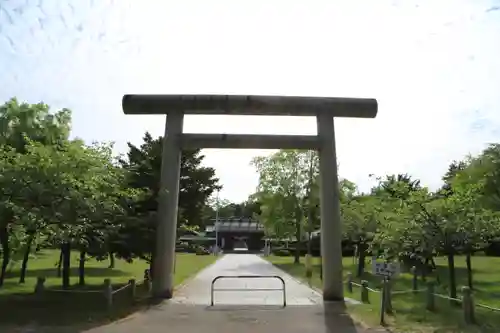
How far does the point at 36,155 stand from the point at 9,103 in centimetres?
1848

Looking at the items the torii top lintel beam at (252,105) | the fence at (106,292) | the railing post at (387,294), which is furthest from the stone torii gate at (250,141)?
the railing post at (387,294)

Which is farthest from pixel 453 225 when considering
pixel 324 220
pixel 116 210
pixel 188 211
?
pixel 188 211

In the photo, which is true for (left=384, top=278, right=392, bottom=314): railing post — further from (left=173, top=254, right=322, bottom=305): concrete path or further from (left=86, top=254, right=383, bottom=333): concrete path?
(left=173, top=254, right=322, bottom=305): concrete path

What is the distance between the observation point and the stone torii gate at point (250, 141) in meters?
16.8

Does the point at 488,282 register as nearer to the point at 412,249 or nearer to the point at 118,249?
the point at 412,249

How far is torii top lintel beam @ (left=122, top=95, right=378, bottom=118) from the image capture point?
16938 millimetres

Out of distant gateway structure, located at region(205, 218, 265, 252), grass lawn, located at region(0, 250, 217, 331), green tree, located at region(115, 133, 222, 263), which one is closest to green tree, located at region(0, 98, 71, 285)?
green tree, located at region(115, 133, 222, 263)

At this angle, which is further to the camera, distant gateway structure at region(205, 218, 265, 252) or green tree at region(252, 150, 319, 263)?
distant gateway structure at region(205, 218, 265, 252)

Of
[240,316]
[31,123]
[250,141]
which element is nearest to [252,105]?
[250,141]

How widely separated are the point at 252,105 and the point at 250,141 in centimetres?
132

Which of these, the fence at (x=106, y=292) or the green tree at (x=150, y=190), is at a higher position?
the green tree at (x=150, y=190)

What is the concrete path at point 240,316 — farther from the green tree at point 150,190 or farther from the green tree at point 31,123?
the green tree at point 31,123

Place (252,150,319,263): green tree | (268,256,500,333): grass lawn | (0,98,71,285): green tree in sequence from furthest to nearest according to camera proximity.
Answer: (252,150,319,263): green tree → (0,98,71,285): green tree → (268,256,500,333): grass lawn

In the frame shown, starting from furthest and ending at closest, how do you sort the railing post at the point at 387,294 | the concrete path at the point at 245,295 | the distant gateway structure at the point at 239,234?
1. the distant gateway structure at the point at 239,234
2. the concrete path at the point at 245,295
3. the railing post at the point at 387,294
